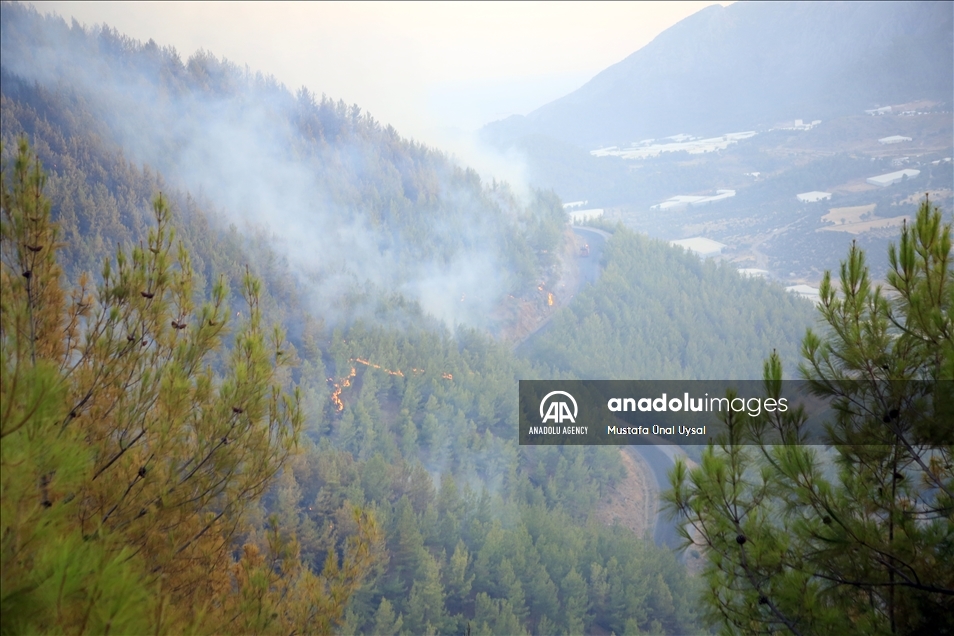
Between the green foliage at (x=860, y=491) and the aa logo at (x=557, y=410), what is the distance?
1349 cm

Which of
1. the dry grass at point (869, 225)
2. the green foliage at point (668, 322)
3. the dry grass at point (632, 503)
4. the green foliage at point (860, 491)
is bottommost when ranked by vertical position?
the dry grass at point (632, 503)

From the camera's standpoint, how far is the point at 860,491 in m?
3.36

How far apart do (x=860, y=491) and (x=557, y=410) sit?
1413 cm

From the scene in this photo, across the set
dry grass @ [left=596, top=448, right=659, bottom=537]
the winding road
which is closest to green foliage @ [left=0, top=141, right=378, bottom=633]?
the winding road

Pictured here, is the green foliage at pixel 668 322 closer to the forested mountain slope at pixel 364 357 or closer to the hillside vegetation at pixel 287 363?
the hillside vegetation at pixel 287 363

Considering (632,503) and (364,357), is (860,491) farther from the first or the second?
(364,357)

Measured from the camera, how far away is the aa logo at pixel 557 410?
17.0 m

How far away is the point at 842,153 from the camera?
185 feet

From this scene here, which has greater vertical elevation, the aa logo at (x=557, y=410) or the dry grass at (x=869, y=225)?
the dry grass at (x=869, y=225)

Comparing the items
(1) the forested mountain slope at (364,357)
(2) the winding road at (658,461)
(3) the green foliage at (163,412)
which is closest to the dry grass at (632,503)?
(2) the winding road at (658,461)

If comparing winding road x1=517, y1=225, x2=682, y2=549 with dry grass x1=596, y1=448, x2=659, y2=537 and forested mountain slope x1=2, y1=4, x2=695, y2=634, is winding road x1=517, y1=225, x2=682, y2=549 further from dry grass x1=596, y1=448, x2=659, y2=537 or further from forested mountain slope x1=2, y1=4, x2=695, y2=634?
forested mountain slope x1=2, y1=4, x2=695, y2=634

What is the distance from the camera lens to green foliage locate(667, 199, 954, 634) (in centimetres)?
307

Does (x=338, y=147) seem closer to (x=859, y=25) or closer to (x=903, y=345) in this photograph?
(x=903, y=345)

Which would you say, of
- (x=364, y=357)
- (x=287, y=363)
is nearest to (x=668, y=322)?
(x=364, y=357)
